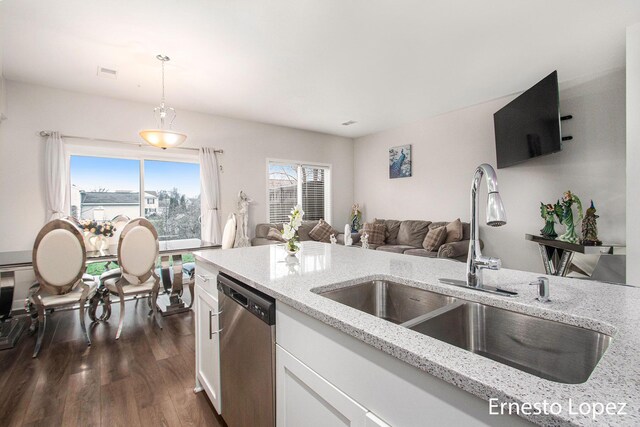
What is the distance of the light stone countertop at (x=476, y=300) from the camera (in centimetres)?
49

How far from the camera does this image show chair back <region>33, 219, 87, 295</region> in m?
2.57

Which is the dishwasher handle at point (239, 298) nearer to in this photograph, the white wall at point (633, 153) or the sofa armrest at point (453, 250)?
the white wall at point (633, 153)

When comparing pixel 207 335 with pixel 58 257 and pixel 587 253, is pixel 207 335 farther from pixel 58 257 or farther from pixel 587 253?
pixel 587 253

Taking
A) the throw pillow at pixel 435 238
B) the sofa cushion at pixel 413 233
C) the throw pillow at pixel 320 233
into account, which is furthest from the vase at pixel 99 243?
the sofa cushion at pixel 413 233

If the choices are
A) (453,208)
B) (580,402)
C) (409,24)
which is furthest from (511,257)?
(580,402)

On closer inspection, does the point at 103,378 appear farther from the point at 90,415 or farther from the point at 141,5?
the point at 141,5

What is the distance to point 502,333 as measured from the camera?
984 mm

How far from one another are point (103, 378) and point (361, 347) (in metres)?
2.27

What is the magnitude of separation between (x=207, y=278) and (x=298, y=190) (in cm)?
433

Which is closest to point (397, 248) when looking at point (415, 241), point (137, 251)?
point (415, 241)

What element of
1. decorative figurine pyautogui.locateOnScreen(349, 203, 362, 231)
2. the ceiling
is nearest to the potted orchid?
the ceiling

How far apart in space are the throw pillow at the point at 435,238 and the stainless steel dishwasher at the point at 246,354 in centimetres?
358

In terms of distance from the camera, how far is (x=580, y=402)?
0.46 m

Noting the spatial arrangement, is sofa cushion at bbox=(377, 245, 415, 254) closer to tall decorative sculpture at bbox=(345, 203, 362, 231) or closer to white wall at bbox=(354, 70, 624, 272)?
white wall at bbox=(354, 70, 624, 272)
